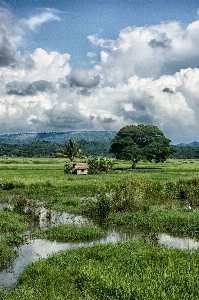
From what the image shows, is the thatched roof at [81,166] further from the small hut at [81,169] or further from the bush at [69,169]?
the bush at [69,169]

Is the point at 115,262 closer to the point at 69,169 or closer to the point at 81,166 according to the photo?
the point at 81,166

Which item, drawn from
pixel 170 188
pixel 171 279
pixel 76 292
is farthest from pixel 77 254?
pixel 170 188

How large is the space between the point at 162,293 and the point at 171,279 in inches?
53.7

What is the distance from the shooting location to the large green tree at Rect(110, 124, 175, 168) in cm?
7338

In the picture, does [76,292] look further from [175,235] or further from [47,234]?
[175,235]

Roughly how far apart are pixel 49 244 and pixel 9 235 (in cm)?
231

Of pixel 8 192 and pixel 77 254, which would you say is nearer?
pixel 77 254

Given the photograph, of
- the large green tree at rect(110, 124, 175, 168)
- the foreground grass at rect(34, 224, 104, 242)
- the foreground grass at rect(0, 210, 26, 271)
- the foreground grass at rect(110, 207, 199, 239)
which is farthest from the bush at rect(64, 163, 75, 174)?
the foreground grass at rect(34, 224, 104, 242)

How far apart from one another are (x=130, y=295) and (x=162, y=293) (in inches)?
40.6

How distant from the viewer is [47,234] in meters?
20.3

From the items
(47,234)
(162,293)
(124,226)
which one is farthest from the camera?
(124,226)

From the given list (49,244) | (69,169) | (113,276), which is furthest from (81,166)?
(113,276)

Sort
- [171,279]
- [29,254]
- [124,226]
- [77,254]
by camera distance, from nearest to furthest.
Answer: [171,279] < [77,254] < [29,254] < [124,226]

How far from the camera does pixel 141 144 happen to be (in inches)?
3027
